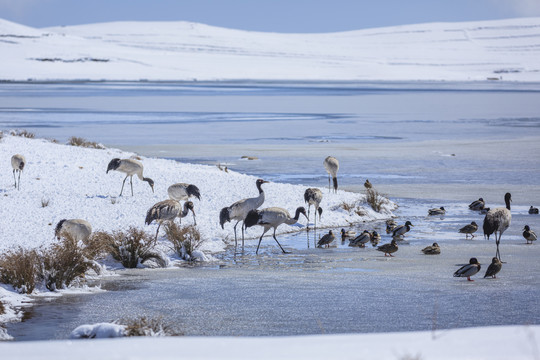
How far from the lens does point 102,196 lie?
54.1 feet

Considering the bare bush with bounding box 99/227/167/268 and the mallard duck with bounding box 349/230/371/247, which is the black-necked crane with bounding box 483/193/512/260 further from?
the bare bush with bounding box 99/227/167/268

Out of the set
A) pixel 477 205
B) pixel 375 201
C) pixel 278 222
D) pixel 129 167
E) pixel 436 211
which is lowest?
pixel 278 222

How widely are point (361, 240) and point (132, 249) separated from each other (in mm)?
3944

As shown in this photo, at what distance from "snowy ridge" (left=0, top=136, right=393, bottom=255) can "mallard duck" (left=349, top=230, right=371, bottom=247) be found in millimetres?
2007

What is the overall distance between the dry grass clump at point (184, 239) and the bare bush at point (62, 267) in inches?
86.8

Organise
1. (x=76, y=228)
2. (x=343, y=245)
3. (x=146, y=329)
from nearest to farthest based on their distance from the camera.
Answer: (x=146, y=329), (x=76, y=228), (x=343, y=245)

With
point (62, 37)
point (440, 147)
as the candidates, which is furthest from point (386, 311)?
point (62, 37)

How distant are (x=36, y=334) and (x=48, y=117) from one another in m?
37.8

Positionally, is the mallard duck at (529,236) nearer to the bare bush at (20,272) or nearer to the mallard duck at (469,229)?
the mallard duck at (469,229)

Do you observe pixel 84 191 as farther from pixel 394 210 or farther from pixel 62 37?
pixel 62 37

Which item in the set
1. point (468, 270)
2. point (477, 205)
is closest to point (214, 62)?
point (477, 205)

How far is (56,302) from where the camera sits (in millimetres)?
9305

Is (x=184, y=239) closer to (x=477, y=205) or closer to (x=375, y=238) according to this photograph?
(x=375, y=238)

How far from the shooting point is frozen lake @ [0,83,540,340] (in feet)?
28.5
